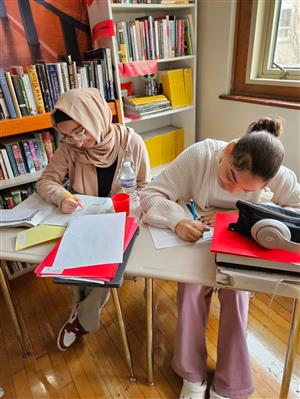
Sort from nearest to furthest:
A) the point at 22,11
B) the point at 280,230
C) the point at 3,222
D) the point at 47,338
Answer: the point at 280,230 → the point at 3,222 → the point at 47,338 → the point at 22,11

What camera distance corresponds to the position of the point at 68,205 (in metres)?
1.18

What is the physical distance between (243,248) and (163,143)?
170 centimetres

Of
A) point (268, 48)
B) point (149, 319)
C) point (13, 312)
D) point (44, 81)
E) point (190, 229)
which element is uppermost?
point (268, 48)

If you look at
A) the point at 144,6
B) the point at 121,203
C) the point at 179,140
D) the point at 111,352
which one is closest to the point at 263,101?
the point at 179,140

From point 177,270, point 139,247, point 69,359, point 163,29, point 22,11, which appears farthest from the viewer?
point 163,29

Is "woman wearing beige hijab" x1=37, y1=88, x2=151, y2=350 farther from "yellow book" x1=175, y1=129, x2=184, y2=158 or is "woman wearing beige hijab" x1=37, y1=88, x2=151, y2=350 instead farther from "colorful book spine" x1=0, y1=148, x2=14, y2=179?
"yellow book" x1=175, y1=129, x2=184, y2=158

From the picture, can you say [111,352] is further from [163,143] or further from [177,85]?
[177,85]

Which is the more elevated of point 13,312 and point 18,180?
point 18,180

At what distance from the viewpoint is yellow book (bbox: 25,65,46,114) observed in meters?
1.59

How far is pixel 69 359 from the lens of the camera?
142 cm

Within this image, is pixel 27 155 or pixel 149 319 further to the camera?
pixel 27 155

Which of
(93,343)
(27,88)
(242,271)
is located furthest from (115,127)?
(93,343)

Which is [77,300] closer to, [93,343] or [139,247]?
→ [93,343]

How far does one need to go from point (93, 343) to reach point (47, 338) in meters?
0.26
